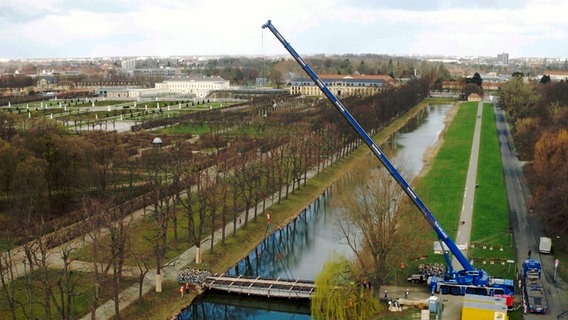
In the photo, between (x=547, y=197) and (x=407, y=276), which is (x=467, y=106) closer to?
(x=547, y=197)

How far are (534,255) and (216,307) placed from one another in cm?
1732

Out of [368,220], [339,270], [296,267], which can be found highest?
[368,220]

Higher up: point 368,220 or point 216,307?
point 368,220

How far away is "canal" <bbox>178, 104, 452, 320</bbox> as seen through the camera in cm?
2694

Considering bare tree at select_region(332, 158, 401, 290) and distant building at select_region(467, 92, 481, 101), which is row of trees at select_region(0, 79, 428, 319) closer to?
bare tree at select_region(332, 158, 401, 290)

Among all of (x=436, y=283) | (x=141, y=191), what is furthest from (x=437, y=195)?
(x=141, y=191)

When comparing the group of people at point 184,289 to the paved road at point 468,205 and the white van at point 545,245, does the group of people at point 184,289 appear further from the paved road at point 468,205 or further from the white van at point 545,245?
the white van at point 545,245

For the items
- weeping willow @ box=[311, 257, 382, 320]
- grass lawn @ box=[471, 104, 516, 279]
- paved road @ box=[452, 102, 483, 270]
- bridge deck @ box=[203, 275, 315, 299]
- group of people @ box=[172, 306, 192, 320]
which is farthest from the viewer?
paved road @ box=[452, 102, 483, 270]

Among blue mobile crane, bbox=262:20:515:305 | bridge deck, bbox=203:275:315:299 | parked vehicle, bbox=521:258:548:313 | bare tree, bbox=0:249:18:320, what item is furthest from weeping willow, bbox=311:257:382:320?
bare tree, bbox=0:249:18:320

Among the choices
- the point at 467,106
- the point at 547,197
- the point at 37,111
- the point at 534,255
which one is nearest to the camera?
the point at 534,255

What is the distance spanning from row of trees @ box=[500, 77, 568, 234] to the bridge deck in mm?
15465

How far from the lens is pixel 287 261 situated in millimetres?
33906

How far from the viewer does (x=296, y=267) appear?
32.8 m

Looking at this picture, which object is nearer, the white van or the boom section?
the boom section
